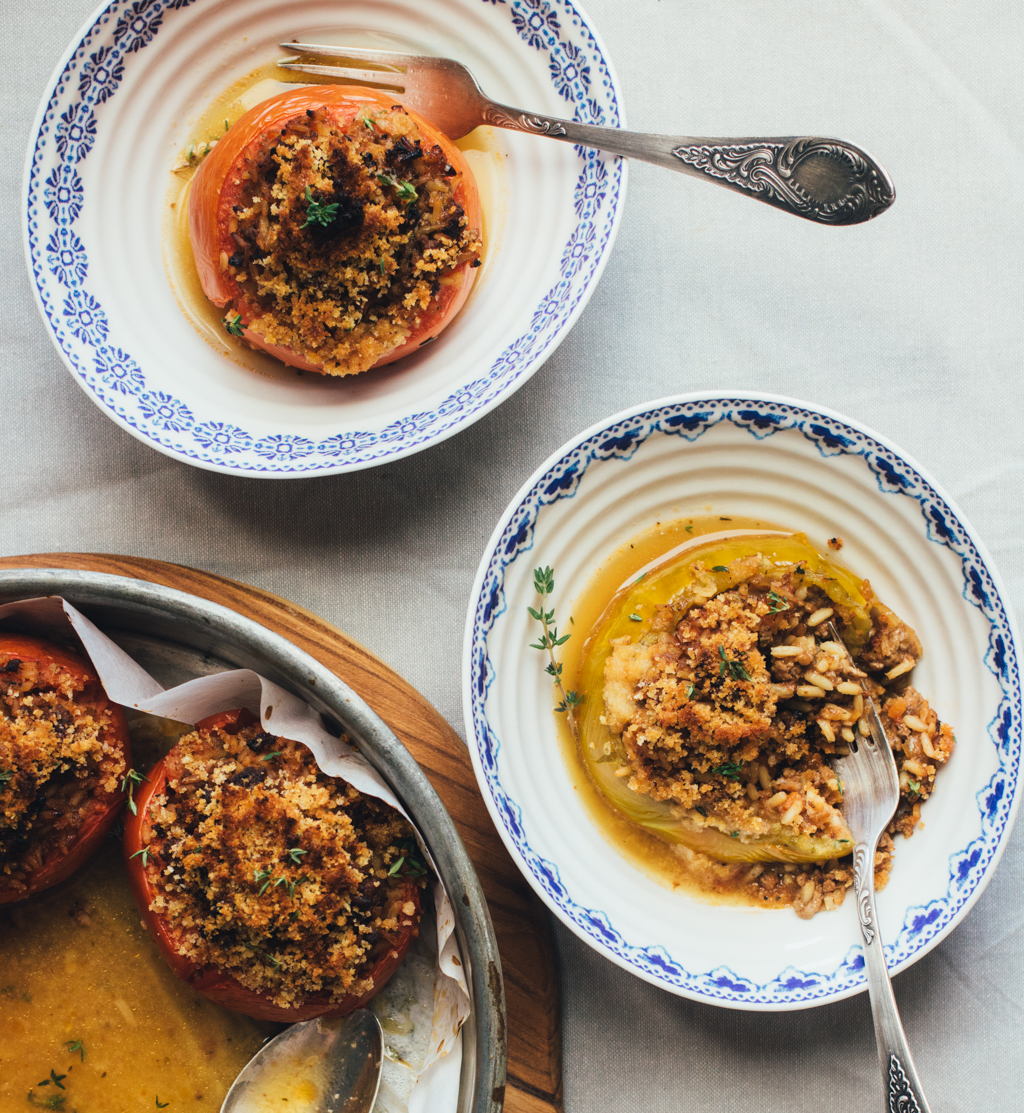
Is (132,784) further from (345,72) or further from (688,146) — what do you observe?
(688,146)

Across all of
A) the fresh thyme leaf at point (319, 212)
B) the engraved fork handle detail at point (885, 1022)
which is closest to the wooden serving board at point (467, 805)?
the engraved fork handle detail at point (885, 1022)

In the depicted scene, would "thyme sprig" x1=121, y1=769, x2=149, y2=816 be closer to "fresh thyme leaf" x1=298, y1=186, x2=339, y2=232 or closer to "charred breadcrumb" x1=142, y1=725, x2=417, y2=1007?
"charred breadcrumb" x1=142, y1=725, x2=417, y2=1007

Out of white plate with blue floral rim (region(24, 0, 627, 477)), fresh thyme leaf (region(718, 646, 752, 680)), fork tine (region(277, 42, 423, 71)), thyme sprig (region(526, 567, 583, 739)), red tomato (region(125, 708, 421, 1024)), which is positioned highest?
Answer: fork tine (region(277, 42, 423, 71))

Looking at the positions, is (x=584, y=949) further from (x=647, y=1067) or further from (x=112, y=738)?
(x=112, y=738)

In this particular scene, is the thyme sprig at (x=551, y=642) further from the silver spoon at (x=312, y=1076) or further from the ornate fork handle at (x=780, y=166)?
the ornate fork handle at (x=780, y=166)

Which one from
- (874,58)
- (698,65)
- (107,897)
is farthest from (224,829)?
(874,58)

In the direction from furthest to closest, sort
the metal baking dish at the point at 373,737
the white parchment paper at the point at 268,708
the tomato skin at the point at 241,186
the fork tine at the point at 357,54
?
the fork tine at the point at 357,54
the tomato skin at the point at 241,186
the white parchment paper at the point at 268,708
the metal baking dish at the point at 373,737

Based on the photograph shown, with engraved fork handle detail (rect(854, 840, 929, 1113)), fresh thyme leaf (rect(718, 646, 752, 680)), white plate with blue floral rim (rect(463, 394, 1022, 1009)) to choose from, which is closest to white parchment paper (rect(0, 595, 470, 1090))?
white plate with blue floral rim (rect(463, 394, 1022, 1009))

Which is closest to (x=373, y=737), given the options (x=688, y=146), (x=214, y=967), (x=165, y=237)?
(x=214, y=967)

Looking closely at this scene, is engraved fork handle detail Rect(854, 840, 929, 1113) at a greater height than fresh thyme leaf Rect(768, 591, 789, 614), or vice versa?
fresh thyme leaf Rect(768, 591, 789, 614)
